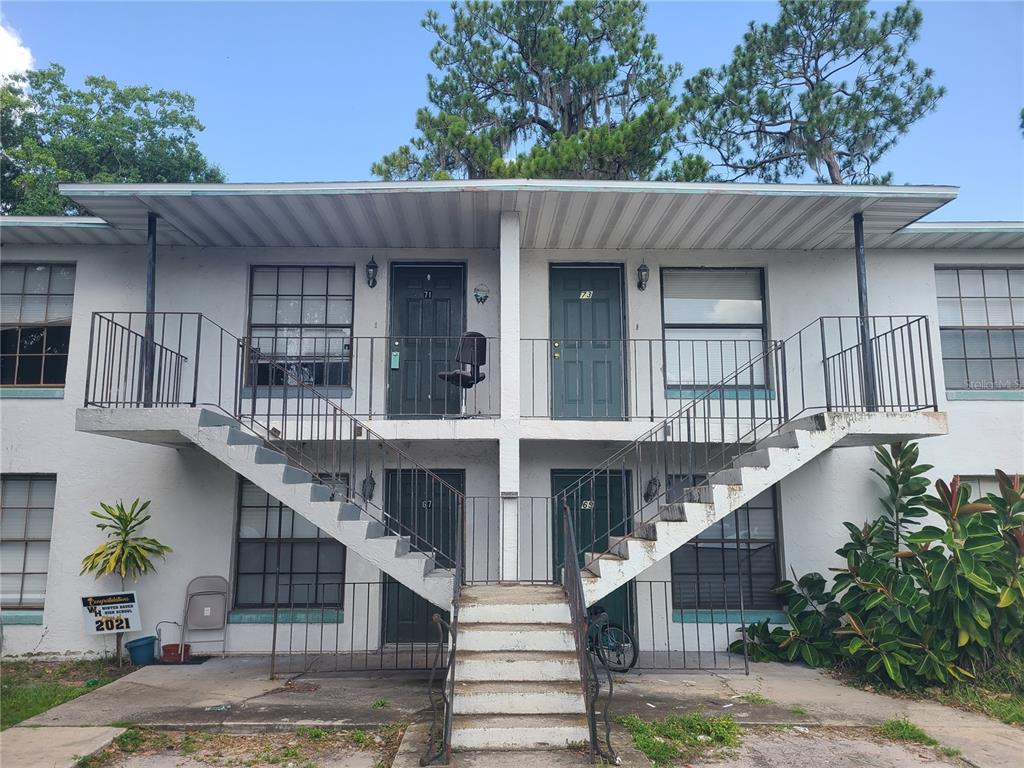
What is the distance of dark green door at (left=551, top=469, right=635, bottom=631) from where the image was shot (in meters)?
9.38

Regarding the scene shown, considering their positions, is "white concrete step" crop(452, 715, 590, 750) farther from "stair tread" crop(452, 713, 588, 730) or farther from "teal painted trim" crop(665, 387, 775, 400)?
"teal painted trim" crop(665, 387, 775, 400)

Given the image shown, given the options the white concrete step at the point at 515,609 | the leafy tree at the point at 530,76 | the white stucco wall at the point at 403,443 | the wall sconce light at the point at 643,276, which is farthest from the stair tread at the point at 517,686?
the leafy tree at the point at 530,76

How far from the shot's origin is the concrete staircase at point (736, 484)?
7.18 metres

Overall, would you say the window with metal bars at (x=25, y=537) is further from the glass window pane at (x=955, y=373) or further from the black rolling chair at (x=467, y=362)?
the glass window pane at (x=955, y=373)

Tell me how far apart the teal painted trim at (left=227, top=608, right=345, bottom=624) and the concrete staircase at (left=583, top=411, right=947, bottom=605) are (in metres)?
3.38

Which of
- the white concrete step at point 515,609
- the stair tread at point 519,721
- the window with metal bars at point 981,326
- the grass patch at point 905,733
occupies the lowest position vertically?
the grass patch at point 905,733

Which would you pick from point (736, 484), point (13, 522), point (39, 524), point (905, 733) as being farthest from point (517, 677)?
point (13, 522)

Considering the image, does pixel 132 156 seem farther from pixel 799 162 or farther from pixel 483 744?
pixel 483 744

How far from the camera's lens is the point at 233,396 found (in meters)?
9.59

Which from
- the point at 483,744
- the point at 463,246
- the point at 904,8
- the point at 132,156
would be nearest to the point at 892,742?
the point at 483,744

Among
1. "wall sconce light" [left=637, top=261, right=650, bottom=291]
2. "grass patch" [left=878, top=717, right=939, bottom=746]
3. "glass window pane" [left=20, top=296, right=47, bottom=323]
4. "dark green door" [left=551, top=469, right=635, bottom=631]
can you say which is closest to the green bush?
"grass patch" [left=878, top=717, right=939, bottom=746]

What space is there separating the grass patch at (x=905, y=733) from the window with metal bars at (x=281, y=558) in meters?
6.09

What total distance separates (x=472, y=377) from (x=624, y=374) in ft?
6.92

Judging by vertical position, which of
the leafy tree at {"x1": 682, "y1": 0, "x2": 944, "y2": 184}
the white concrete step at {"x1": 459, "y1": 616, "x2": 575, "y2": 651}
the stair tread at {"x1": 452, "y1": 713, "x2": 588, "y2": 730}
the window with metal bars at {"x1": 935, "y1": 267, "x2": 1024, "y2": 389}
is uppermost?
the leafy tree at {"x1": 682, "y1": 0, "x2": 944, "y2": 184}
